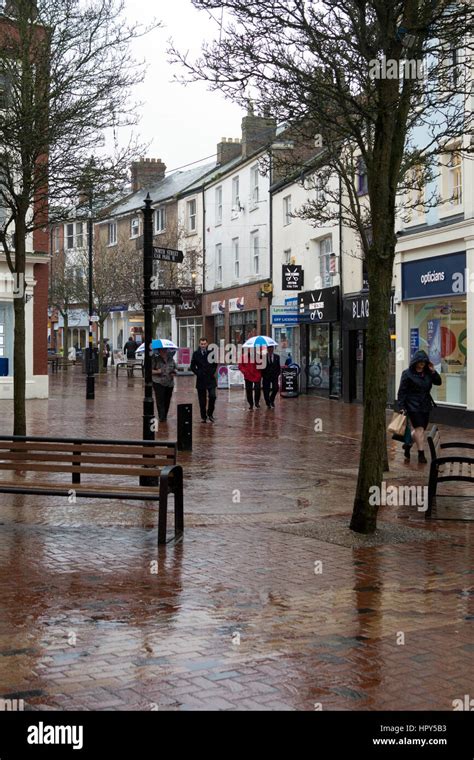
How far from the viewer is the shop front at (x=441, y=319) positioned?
21.8m

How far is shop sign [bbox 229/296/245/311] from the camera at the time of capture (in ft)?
141

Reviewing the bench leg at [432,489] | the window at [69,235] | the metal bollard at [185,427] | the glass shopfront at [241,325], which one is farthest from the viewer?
the window at [69,235]

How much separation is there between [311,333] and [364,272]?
5.69 m

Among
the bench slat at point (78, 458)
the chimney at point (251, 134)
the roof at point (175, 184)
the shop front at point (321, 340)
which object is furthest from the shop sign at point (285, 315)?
the bench slat at point (78, 458)

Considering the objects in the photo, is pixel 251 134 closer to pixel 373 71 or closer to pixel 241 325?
pixel 241 325

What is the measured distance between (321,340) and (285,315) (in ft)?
7.38

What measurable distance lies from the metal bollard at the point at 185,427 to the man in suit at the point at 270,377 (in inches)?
402

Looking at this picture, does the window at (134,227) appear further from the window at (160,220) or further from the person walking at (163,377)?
the person walking at (163,377)

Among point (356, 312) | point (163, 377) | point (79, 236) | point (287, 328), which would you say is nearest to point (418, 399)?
point (163, 377)

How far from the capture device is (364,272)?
28375 millimetres

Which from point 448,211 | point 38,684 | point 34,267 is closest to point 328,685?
point 38,684

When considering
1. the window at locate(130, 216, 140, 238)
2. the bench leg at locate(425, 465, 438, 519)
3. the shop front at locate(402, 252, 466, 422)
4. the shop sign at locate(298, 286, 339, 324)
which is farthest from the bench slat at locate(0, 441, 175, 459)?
the window at locate(130, 216, 140, 238)

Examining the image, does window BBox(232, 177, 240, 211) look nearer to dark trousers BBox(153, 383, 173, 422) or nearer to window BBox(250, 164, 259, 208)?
window BBox(250, 164, 259, 208)
